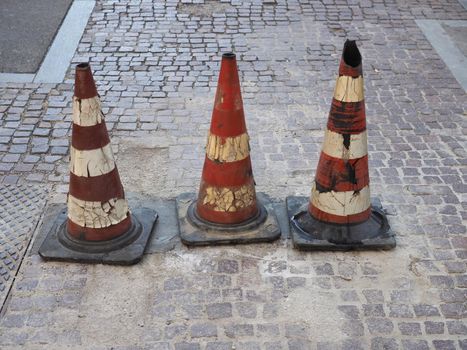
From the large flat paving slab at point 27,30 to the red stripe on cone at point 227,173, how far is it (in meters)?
3.77

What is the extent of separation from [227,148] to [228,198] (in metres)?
0.36

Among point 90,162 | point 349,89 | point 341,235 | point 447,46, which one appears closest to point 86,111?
point 90,162

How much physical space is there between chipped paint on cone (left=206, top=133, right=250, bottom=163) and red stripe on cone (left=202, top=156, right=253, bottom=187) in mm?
35

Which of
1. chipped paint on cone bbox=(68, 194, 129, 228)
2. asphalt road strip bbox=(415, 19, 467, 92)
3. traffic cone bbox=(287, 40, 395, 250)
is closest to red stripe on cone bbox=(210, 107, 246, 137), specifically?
traffic cone bbox=(287, 40, 395, 250)

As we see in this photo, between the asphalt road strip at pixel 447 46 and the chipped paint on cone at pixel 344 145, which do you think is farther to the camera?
the asphalt road strip at pixel 447 46

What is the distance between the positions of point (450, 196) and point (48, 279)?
3023 mm

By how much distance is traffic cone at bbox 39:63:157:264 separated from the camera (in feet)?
11.6

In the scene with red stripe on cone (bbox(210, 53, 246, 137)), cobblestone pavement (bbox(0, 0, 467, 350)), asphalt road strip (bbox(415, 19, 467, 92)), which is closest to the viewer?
cobblestone pavement (bbox(0, 0, 467, 350))

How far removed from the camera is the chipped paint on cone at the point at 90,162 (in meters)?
3.62

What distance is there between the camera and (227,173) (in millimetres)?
3848

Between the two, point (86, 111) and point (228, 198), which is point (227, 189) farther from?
point (86, 111)

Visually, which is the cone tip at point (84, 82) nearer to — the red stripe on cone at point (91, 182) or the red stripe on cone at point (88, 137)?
the red stripe on cone at point (91, 182)

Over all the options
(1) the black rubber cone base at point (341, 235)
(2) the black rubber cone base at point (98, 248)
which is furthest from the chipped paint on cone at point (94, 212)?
(1) the black rubber cone base at point (341, 235)

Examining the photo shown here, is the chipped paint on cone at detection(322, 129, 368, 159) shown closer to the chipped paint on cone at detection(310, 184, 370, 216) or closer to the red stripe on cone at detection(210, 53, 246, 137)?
the chipped paint on cone at detection(310, 184, 370, 216)
